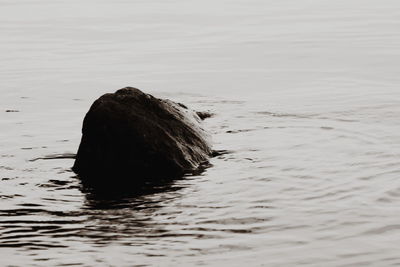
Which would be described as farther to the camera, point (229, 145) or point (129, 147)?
point (229, 145)

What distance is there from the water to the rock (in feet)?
1.18

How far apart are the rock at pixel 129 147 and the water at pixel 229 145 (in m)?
0.36

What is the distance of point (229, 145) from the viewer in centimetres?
1042

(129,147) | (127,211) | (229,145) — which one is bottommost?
(127,211)

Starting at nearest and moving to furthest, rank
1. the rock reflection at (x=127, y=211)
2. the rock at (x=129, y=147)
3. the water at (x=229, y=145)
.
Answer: the water at (x=229, y=145), the rock reflection at (x=127, y=211), the rock at (x=129, y=147)

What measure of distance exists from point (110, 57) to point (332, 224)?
12576mm

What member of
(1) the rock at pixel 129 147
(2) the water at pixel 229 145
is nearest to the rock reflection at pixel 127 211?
(2) the water at pixel 229 145

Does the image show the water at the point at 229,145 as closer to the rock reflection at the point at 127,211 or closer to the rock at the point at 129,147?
the rock reflection at the point at 127,211

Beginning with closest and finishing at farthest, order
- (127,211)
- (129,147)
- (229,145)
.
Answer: (127,211), (129,147), (229,145)

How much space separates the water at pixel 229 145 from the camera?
6.76 meters

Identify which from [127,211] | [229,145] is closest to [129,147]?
[127,211]

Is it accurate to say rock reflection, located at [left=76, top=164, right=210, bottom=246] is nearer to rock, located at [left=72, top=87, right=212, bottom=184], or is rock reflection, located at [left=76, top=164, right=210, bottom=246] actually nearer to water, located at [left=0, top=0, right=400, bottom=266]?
water, located at [left=0, top=0, right=400, bottom=266]

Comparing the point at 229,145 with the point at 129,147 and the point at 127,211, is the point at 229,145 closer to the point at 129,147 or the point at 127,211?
the point at 129,147

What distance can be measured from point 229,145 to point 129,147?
5.49ft
